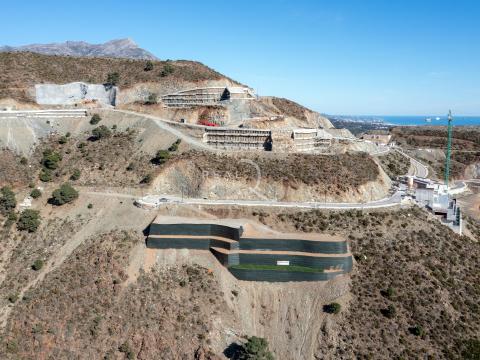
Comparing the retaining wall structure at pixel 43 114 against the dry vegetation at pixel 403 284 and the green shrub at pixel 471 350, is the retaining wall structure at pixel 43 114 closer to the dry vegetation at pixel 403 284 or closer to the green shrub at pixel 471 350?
the dry vegetation at pixel 403 284

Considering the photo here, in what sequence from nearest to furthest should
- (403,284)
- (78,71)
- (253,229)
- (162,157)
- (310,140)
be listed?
(403,284)
(253,229)
(162,157)
(310,140)
(78,71)

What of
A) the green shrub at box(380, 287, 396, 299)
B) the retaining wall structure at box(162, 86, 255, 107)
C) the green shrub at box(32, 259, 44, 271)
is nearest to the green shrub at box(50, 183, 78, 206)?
the green shrub at box(32, 259, 44, 271)

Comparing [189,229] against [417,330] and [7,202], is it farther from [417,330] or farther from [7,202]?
[7,202]

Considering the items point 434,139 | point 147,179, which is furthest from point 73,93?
point 434,139

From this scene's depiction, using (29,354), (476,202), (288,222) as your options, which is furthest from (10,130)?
(476,202)

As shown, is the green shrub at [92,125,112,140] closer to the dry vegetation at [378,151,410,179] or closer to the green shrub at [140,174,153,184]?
the green shrub at [140,174,153,184]

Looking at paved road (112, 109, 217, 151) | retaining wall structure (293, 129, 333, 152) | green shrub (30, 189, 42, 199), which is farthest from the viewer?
paved road (112, 109, 217, 151)
